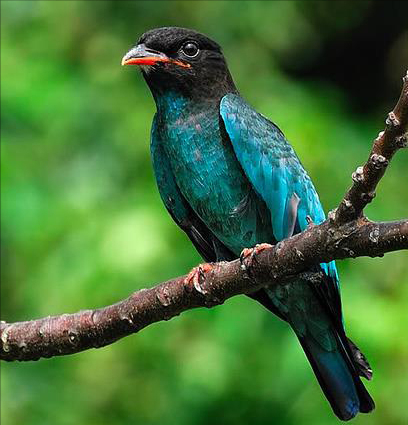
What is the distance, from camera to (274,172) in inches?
173

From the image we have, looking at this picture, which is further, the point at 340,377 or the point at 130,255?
the point at 130,255

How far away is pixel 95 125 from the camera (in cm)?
578

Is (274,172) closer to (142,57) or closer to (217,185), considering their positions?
(217,185)

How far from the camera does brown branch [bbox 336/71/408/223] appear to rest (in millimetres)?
2881

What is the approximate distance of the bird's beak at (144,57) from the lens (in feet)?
14.9

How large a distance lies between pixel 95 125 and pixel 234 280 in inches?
92.8

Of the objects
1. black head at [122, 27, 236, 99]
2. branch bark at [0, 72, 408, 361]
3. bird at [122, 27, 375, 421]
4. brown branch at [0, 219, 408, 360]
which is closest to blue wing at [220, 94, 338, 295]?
bird at [122, 27, 375, 421]

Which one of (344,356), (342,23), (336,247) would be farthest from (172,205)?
(342,23)

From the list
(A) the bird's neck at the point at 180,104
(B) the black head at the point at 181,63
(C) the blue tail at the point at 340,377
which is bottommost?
(C) the blue tail at the point at 340,377

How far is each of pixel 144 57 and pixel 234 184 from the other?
678 mm

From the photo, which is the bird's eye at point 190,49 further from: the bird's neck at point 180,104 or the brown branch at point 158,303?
the brown branch at point 158,303

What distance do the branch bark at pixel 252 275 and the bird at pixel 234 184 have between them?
526 mm

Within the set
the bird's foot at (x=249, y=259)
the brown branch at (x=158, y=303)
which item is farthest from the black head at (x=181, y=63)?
the bird's foot at (x=249, y=259)

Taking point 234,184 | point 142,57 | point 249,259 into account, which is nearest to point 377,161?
point 249,259
